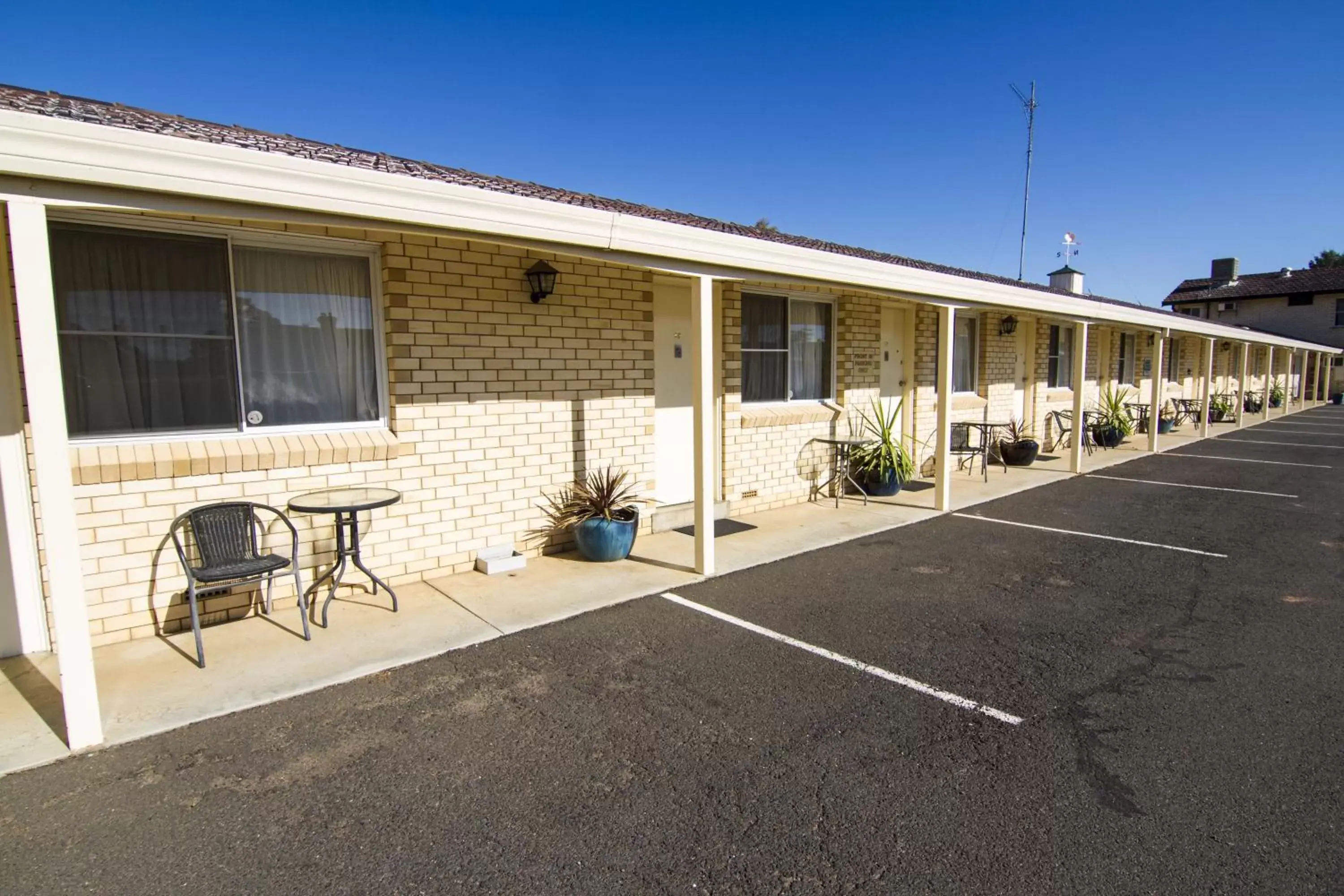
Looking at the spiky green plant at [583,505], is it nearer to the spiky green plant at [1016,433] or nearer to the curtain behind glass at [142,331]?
the curtain behind glass at [142,331]

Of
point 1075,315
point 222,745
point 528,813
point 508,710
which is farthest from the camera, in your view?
point 1075,315

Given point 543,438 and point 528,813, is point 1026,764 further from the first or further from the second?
point 543,438

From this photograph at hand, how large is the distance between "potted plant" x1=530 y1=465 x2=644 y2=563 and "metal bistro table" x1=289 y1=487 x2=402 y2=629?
1.53m

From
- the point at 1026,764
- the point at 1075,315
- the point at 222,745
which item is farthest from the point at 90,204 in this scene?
the point at 1075,315

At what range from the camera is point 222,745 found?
3.34 m

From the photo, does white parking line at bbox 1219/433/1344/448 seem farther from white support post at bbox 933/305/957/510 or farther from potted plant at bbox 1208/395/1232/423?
white support post at bbox 933/305/957/510

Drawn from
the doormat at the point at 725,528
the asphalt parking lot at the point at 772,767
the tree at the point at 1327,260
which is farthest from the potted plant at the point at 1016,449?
the tree at the point at 1327,260

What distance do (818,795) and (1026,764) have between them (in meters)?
0.97

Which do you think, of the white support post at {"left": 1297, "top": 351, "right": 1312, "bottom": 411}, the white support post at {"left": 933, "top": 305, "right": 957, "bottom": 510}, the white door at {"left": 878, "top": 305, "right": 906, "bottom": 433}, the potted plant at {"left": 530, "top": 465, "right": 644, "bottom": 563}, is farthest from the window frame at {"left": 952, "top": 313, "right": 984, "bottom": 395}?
the white support post at {"left": 1297, "top": 351, "right": 1312, "bottom": 411}

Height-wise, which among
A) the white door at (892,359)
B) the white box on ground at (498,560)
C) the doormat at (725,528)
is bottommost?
the doormat at (725,528)

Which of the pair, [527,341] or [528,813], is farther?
[527,341]

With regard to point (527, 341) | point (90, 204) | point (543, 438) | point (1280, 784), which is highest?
point (90, 204)

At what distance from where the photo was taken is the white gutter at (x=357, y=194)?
2916 mm

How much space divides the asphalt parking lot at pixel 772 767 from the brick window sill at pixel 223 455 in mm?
1712
